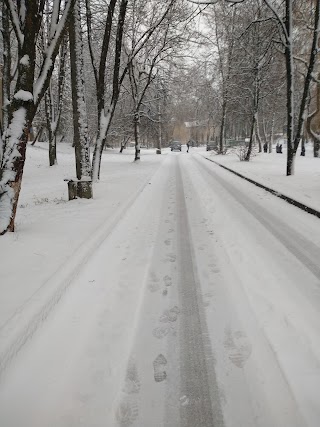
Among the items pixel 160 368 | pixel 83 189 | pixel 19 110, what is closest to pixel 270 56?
pixel 83 189

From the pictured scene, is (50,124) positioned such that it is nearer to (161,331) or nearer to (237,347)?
(161,331)

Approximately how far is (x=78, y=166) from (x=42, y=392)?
23.4 feet

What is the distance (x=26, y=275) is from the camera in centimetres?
365

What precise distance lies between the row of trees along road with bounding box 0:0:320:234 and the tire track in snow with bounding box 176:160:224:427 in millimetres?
3233

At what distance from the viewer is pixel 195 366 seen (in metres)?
2.36

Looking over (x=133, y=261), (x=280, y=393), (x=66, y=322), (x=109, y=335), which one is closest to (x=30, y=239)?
(x=133, y=261)

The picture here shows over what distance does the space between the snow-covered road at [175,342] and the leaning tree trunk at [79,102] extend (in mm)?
4238

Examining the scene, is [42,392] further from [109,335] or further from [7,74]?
[7,74]

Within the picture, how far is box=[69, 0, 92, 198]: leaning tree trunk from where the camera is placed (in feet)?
27.4

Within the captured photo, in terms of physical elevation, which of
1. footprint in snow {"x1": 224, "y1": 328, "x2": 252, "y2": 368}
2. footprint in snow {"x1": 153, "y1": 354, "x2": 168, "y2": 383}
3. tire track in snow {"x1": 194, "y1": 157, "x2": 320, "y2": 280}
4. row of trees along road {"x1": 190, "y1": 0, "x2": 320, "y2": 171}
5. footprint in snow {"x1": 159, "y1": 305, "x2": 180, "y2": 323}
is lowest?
footprint in snow {"x1": 153, "y1": 354, "x2": 168, "y2": 383}

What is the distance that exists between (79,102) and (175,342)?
294 inches

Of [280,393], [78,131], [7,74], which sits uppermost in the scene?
[7,74]

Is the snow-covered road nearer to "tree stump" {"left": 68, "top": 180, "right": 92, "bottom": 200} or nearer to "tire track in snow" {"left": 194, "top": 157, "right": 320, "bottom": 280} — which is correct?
"tire track in snow" {"left": 194, "top": 157, "right": 320, "bottom": 280}

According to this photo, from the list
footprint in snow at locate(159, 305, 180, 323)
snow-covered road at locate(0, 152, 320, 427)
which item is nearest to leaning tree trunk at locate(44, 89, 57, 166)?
snow-covered road at locate(0, 152, 320, 427)
